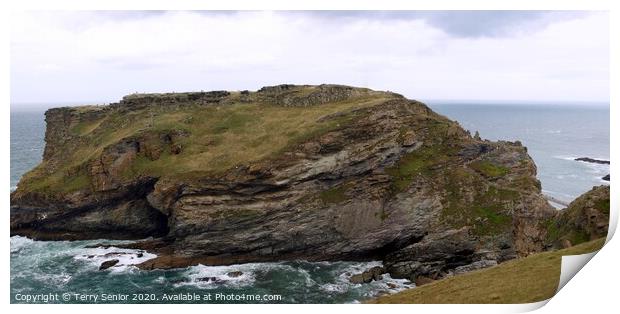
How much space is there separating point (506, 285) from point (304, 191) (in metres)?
31.7

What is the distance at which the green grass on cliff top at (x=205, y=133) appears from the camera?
58.2 metres

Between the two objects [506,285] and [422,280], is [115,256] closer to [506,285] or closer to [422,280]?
[422,280]

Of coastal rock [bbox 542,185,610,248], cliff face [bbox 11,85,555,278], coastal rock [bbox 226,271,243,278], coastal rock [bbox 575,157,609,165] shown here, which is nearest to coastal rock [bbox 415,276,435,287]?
cliff face [bbox 11,85,555,278]

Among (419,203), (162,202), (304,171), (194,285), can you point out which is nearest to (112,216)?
(162,202)

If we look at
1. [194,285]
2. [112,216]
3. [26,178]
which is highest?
[26,178]

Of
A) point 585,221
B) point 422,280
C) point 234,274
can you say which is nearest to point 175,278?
point 234,274

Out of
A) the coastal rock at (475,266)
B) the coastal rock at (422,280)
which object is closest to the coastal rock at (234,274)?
the coastal rock at (422,280)

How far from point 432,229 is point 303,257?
1518 centimetres

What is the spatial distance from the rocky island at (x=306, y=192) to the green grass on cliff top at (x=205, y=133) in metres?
0.27

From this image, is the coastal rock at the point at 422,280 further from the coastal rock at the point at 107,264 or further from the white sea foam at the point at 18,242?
the white sea foam at the point at 18,242

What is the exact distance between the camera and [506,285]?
83.7 ft

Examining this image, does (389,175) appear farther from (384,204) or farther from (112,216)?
(112,216)

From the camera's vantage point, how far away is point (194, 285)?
45.9m

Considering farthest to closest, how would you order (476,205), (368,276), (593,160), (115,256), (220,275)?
(593,160), (476,205), (115,256), (220,275), (368,276)
